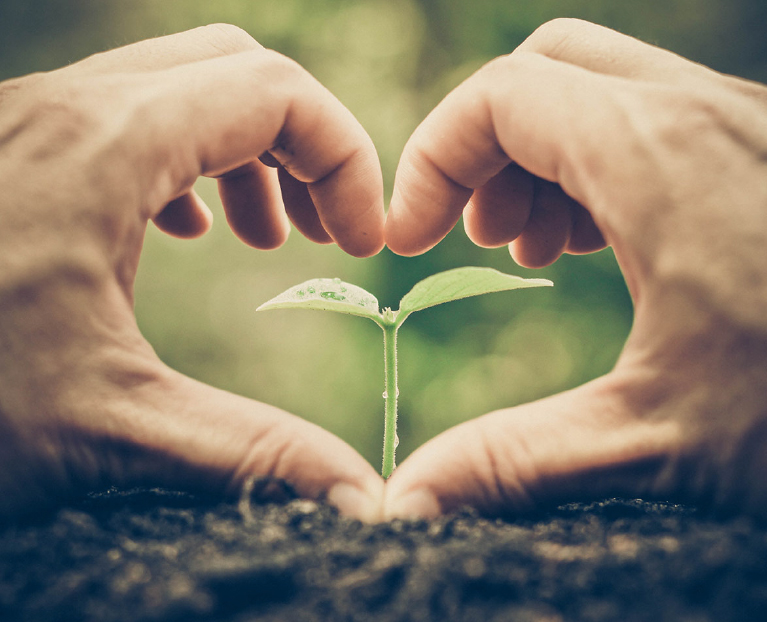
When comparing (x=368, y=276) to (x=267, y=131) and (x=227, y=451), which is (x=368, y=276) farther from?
(x=227, y=451)

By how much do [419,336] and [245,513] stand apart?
2.54 meters

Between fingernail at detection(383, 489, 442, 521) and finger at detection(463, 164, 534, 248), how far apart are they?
68 cm

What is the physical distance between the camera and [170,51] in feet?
2.76

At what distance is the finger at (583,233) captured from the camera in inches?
45.2

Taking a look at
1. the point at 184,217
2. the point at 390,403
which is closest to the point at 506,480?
the point at 390,403

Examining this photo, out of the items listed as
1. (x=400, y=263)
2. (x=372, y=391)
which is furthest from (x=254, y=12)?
(x=372, y=391)

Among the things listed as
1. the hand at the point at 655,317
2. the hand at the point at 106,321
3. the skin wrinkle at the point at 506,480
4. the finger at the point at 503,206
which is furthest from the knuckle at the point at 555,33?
the skin wrinkle at the point at 506,480

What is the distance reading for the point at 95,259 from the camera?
0.63 meters

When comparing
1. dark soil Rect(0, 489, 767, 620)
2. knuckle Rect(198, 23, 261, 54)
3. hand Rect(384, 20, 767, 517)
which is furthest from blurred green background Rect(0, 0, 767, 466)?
dark soil Rect(0, 489, 767, 620)

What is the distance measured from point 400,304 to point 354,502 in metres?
0.35

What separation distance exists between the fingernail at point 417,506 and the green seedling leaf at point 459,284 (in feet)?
1.06

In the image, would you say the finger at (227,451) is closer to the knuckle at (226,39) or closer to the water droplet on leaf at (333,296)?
the water droplet on leaf at (333,296)

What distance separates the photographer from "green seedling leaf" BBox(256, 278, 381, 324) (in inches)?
32.9

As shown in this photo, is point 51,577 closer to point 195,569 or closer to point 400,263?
point 195,569
